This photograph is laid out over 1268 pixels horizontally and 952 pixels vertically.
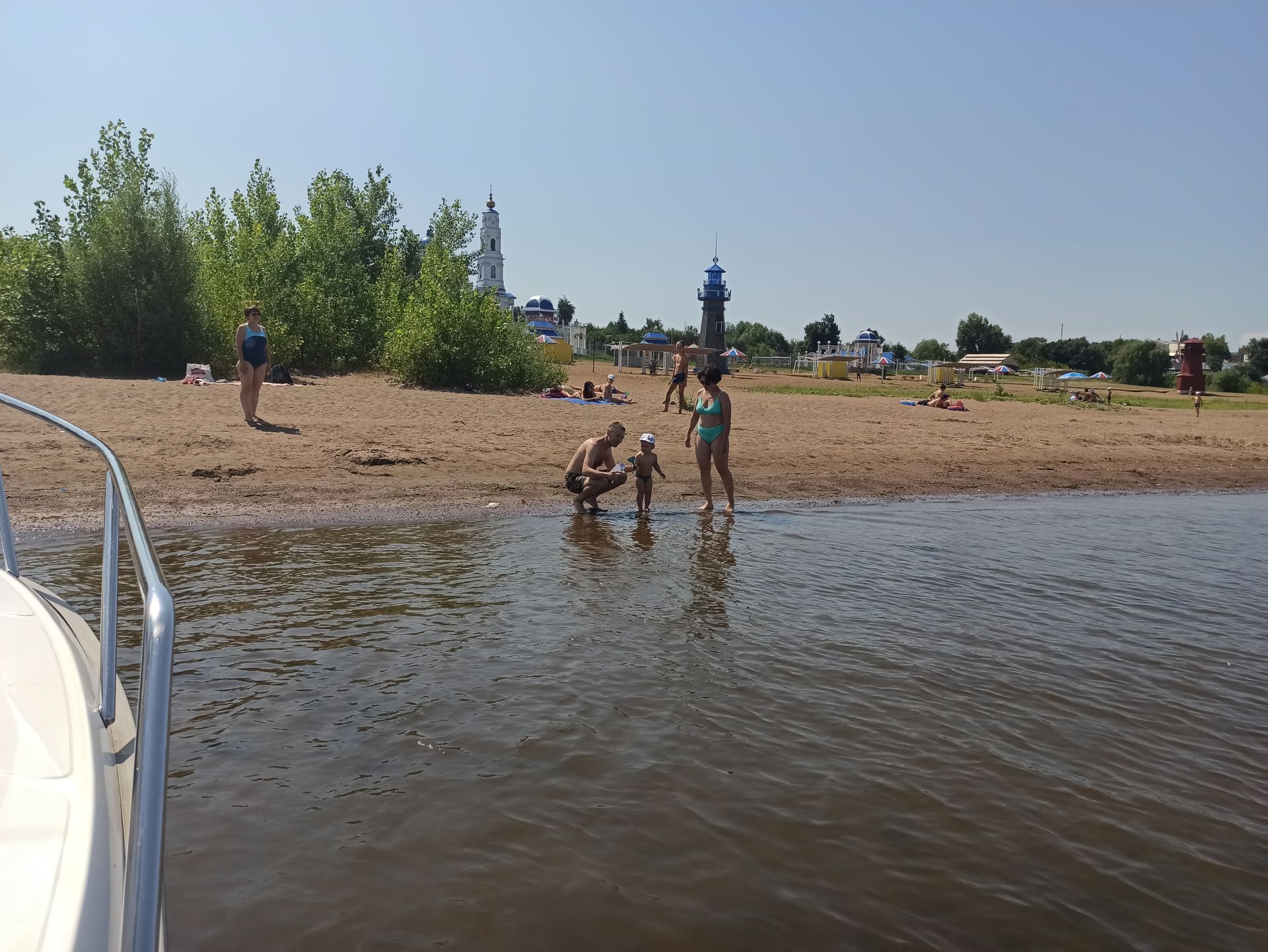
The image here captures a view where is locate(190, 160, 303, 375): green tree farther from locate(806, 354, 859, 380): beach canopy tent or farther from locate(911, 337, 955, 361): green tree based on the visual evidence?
locate(911, 337, 955, 361): green tree

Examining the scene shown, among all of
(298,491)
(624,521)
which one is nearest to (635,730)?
(624,521)

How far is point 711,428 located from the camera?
36.5ft

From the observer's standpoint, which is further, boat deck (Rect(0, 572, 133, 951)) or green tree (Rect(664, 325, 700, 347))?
green tree (Rect(664, 325, 700, 347))

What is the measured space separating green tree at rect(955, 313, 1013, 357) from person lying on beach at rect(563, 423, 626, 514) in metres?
97.8

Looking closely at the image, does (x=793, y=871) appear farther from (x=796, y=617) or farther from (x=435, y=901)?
(x=796, y=617)

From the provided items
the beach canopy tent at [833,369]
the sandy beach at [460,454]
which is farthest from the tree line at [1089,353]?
the sandy beach at [460,454]

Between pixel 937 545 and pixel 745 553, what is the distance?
2.39 m

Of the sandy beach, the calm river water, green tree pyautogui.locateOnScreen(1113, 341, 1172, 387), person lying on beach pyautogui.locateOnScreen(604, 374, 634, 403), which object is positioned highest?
green tree pyautogui.locateOnScreen(1113, 341, 1172, 387)

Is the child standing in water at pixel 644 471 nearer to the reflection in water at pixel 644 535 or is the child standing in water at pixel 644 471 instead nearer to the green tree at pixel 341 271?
the reflection in water at pixel 644 535

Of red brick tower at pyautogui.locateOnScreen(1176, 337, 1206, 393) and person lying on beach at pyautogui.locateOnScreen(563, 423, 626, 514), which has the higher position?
red brick tower at pyautogui.locateOnScreen(1176, 337, 1206, 393)

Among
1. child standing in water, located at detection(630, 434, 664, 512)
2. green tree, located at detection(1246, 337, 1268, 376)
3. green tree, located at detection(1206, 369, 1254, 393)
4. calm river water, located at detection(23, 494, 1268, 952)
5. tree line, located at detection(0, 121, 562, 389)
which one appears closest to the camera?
calm river water, located at detection(23, 494, 1268, 952)

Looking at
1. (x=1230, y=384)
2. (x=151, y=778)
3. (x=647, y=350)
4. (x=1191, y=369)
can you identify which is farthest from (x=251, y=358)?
(x=1230, y=384)

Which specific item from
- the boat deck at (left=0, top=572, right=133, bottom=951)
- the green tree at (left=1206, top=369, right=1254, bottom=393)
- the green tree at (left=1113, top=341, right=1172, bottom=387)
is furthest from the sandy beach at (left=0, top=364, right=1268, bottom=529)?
the green tree at (left=1113, top=341, right=1172, bottom=387)

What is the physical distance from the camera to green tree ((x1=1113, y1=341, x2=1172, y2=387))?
62.1 meters
